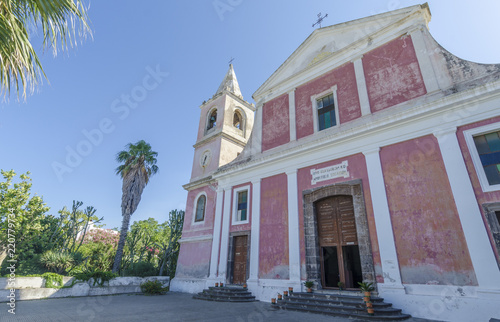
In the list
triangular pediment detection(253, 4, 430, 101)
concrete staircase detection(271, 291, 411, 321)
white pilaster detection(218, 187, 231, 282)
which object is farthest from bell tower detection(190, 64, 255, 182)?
concrete staircase detection(271, 291, 411, 321)

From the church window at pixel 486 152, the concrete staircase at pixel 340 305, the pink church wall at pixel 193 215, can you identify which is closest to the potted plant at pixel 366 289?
the concrete staircase at pixel 340 305

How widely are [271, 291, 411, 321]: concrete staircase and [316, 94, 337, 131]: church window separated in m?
6.60

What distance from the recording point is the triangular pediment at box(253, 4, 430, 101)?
10074 mm

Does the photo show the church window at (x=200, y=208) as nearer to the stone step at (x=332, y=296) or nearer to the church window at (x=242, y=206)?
the church window at (x=242, y=206)

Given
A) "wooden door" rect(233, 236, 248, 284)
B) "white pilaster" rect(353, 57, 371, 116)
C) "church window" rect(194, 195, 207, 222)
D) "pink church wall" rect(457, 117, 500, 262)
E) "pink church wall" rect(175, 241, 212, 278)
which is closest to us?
"pink church wall" rect(457, 117, 500, 262)

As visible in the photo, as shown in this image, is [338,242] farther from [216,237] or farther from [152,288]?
[152,288]

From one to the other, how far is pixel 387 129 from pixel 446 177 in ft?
7.78

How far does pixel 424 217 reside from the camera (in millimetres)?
7324

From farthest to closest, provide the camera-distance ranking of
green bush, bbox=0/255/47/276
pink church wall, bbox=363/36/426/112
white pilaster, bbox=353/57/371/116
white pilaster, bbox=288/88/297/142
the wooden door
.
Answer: green bush, bbox=0/255/47/276
white pilaster, bbox=288/88/297/142
the wooden door
white pilaster, bbox=353/57/371/116
pink church wall, bbox=363/36/426/112

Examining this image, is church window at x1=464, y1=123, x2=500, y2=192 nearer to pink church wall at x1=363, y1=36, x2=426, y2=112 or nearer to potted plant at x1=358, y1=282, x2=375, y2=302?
pink church wall at x1=363, y1=36, x2=426, y2=112

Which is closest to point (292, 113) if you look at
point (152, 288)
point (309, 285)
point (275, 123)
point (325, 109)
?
point (275, 123)

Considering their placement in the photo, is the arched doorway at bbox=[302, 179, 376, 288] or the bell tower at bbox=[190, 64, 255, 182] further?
the bell tower at bbox=[190, 64, 255, 182]

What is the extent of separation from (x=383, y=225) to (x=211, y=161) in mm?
11259

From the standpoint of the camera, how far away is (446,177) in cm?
725
